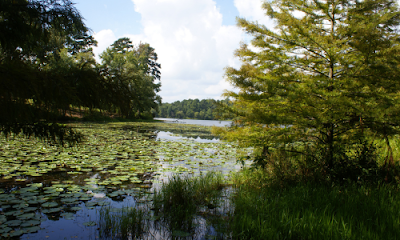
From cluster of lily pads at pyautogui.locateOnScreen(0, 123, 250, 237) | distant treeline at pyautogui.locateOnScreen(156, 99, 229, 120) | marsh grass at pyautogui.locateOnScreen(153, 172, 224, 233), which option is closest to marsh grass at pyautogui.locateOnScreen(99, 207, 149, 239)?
marsh grass at pyautogui.locateOnScreen(153, 172, 224, 233)

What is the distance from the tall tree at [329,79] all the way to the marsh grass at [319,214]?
96cm

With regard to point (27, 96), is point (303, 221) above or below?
below

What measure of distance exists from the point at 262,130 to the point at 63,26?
3638 mm

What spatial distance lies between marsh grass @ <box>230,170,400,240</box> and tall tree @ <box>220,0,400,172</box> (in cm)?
96

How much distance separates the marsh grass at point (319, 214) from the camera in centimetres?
282

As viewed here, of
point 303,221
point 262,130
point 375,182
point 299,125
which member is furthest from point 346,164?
point 303,221

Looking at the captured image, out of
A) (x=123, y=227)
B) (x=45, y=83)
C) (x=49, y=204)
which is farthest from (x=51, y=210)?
(x=45, y=83)

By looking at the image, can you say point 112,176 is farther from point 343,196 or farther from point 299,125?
point 343,196

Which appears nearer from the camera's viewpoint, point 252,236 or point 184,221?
point 252,236

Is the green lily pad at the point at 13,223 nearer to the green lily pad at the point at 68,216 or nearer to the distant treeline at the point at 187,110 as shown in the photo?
the green lily pad at the point at 68,216

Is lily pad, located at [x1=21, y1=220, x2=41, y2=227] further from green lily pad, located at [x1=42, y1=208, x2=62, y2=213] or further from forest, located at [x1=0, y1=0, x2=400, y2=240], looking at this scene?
green lily pad, located at [x1=42, y1=208, x2=62, y2=213]

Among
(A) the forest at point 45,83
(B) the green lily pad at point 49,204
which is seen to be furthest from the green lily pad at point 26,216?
(A) the forest at point 45,83

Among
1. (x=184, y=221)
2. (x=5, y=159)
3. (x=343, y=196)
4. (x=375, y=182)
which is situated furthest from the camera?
(x=5, y=159)

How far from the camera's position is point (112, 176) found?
18.6 feet
